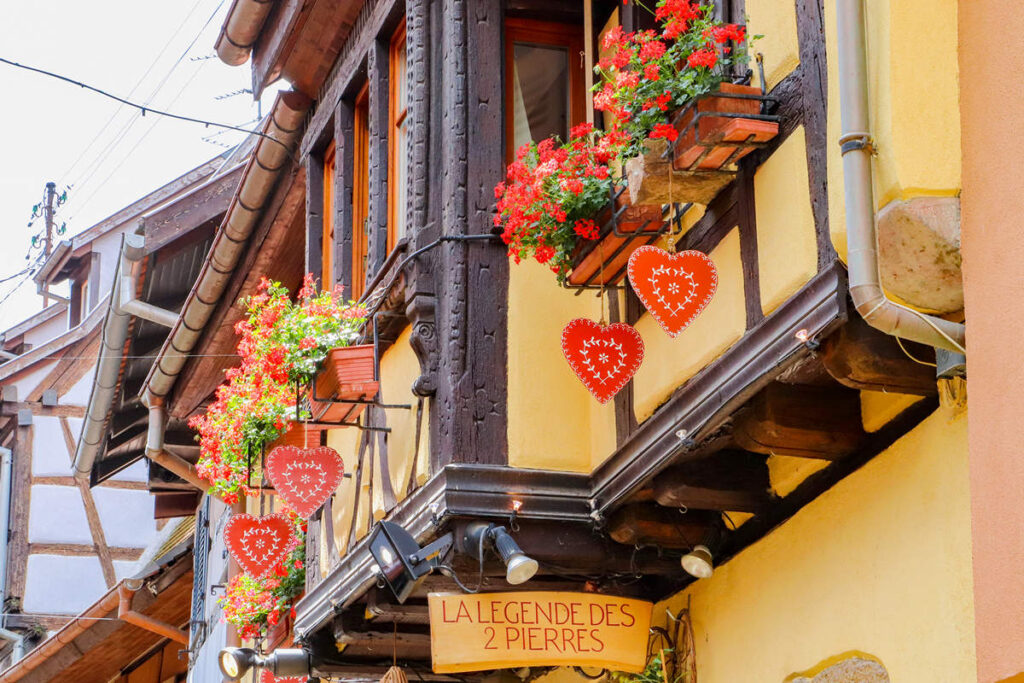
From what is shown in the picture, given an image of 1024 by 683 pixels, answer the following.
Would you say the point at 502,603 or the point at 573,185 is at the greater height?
the point at 573,185

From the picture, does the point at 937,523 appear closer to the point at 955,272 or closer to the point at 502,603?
the point at 955,272

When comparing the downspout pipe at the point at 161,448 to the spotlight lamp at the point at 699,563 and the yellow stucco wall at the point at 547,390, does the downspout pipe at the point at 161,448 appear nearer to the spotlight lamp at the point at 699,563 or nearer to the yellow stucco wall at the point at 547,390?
the yellow stucco wall at the point at 547,390

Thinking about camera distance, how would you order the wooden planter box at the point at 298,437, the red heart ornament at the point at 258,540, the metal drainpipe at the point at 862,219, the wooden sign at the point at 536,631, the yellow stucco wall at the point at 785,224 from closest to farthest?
the metal drainpipe at the point at 862,219
the yellow stucco wall at the point at 785,224
the wooden sign at the point at 536,631
the wooden planter box at the point at 298,437
the red heart ornament at the point at 258,540

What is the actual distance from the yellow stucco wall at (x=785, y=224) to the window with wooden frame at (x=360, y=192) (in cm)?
413

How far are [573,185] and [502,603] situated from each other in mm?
1884

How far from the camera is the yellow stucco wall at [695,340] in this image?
17.3 ft

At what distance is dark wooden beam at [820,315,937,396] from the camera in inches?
182

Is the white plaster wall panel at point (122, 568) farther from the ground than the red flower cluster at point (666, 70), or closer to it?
farther from the ground

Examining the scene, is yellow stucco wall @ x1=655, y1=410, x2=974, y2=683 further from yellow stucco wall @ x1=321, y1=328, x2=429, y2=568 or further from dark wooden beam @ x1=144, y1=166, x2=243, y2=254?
dark wooden beam @ x1=144, y1=166, x2=243, y2=254

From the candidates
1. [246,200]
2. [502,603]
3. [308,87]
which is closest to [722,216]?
[502,603]

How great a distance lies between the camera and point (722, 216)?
17.8ft

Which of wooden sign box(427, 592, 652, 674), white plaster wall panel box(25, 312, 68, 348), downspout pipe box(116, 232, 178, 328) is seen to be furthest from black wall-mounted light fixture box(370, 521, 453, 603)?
white plaster wall panel box(25, 312, 68, 348)

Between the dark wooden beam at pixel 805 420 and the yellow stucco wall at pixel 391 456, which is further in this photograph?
the yellow stucco wall at pixel 391 456

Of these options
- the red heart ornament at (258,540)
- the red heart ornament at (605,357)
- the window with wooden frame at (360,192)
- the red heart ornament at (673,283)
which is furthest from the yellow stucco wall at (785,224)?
the red heart ornament at (258,540)
